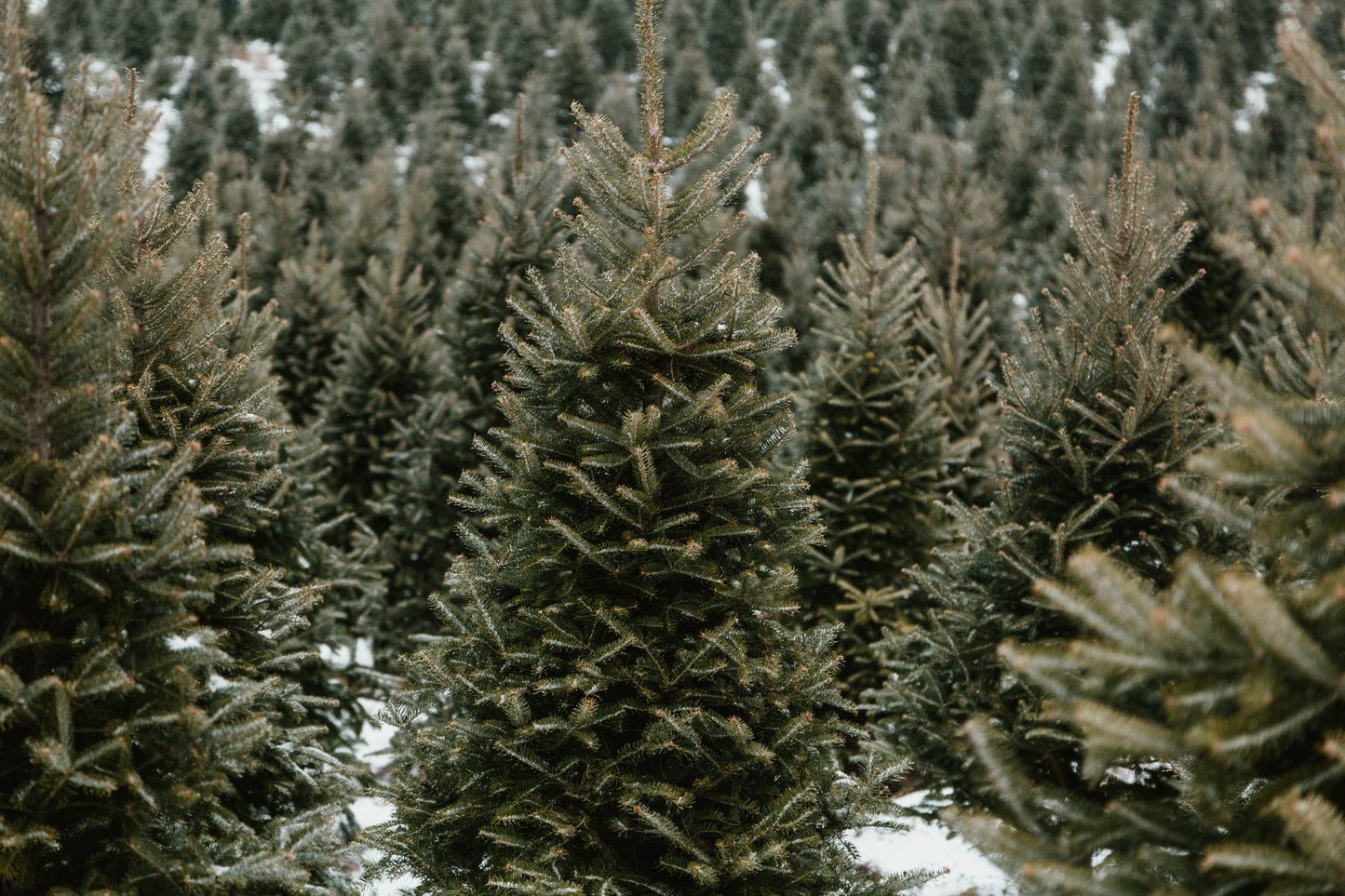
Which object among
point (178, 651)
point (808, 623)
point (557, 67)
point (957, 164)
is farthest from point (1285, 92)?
point (178, 651)

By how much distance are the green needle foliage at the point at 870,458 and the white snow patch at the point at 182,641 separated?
18.8 feet

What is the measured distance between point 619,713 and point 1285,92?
3845cm

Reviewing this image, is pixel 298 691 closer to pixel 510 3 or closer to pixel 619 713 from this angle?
pixel 619 713

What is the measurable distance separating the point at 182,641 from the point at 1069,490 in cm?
553

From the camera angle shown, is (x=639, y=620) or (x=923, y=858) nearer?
(x=639, y=620)

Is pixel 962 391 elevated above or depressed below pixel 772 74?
below

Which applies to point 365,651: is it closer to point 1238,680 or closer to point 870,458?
point 870,458

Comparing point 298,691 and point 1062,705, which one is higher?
point 1062,705

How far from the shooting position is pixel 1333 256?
7.90 feet

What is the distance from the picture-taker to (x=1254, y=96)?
38156mm

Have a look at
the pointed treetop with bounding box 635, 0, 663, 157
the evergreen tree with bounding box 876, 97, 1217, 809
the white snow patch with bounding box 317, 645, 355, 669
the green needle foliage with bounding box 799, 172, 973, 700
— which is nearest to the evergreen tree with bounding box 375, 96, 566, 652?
the white snow patch with bounding box 317, 645, 355, 669

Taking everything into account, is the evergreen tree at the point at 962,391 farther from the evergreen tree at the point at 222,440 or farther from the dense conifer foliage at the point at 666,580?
the evergreen tree at the point at 222,440

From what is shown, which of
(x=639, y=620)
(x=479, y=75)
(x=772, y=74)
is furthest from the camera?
(x=479, y=75)

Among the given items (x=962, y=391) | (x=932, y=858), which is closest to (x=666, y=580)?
(x=932, y=858)
